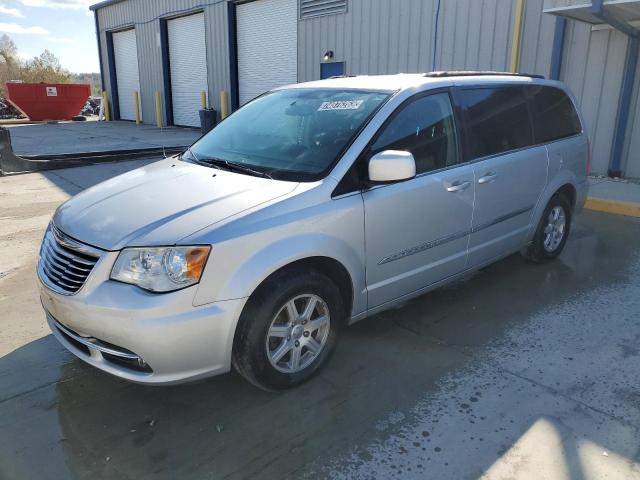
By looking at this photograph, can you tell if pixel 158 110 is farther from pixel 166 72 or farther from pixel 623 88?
pixel 623 88

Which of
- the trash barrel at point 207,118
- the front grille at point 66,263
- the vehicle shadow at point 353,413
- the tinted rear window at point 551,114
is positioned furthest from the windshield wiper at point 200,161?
the trash barrel at point 207,118

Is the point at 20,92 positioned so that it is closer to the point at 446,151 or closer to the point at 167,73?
the point at 167,73

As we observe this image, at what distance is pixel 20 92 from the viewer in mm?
23250

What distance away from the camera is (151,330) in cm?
248

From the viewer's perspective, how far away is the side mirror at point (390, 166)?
3.07 metres

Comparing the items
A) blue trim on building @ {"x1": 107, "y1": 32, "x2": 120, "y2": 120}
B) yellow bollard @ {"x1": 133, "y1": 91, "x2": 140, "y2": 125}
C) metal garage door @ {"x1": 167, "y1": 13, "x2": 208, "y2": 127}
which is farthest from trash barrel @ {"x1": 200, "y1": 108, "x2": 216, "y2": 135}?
blue trim on building @ {"x1": 107, "y1": 32, "x2": 120, "y2": 120}

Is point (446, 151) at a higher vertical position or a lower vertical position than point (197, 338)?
higher

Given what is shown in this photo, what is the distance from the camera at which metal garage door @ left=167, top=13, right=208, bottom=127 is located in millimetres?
19031

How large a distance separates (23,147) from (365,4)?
390 inches

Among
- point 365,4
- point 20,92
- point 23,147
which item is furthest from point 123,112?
point 365,4

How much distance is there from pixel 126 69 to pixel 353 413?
25169mm

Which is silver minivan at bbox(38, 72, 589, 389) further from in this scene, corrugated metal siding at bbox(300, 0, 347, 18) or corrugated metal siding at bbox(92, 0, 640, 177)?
corrugated metal siding at bbox(300, 0, 347, 18)

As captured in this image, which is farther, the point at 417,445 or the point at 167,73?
the point at 167,73

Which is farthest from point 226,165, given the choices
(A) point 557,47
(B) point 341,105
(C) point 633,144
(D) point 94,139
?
(D) point 94,139
